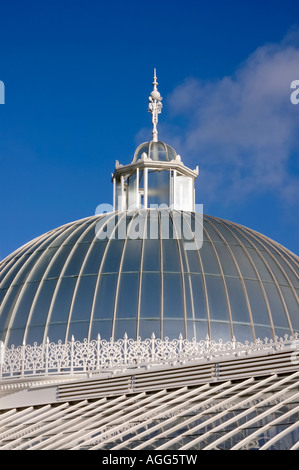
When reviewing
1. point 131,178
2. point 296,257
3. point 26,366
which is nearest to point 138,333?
point 26,366

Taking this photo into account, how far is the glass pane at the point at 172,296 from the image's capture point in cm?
3142

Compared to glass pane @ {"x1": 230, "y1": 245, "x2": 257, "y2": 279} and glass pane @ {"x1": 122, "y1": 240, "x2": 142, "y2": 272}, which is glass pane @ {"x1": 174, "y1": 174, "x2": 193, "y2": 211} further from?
glass pane @ {"x1": 122, "y1": 240, "x2": 142, "y2": 272}

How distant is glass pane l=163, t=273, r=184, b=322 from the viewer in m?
31.4

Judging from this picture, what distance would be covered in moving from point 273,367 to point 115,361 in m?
7.68

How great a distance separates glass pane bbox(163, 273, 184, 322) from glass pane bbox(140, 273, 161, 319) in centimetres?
20

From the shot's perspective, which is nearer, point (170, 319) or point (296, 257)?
point (170, 319)

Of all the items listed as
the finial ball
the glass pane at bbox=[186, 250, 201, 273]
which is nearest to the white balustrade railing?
the glass pane at bbox=[186, 250, 201, 273]

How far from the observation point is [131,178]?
41031 millimetres

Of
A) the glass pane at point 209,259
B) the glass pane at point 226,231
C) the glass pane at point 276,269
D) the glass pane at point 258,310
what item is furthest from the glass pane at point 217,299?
the glass pane at point 226,231

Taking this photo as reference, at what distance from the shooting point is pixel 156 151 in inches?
1639

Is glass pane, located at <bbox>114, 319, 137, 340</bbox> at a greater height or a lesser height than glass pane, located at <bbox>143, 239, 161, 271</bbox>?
lesser

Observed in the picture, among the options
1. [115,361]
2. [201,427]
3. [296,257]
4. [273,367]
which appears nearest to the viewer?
[201,427]

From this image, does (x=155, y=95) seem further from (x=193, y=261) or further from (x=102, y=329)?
(x=102, y=329)
